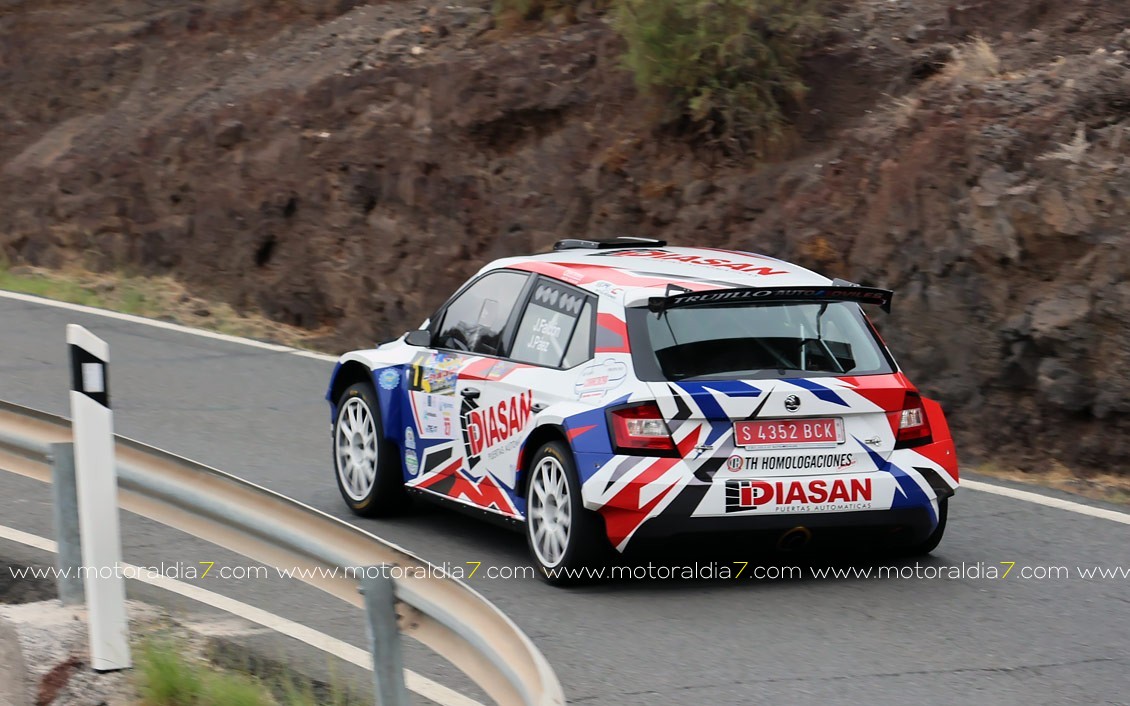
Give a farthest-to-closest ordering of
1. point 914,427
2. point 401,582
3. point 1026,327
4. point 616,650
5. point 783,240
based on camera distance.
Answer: point 783,240
point 1026,327
point 914,427
point 616,650
point 401,582

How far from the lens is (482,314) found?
8.46m

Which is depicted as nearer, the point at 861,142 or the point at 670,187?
the point at 861,142

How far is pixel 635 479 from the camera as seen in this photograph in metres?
6.89

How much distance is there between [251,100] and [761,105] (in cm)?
806

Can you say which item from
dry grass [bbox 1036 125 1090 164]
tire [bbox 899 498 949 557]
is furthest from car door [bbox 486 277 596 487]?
dry grass [bbox 1036 125 1090 164]

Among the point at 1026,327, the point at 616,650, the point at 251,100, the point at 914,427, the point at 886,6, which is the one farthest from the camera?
the point at 251,100

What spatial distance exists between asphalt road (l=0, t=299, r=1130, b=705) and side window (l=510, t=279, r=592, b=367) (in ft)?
3.58

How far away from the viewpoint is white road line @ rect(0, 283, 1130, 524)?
8.87 meters

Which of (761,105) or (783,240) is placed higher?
(761,105)

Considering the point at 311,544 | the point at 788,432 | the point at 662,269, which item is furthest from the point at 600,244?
the point at 311,544

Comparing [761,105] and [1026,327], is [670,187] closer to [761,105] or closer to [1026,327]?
[761,105]

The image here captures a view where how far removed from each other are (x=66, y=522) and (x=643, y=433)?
252cm

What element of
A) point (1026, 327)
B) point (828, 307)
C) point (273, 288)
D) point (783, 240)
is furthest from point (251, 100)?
point (828, 307)

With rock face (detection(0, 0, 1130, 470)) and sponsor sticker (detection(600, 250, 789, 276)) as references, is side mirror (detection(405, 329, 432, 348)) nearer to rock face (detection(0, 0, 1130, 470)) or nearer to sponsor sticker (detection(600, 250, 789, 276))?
sponsor sticker (detection(600, 250, 789, 276))
